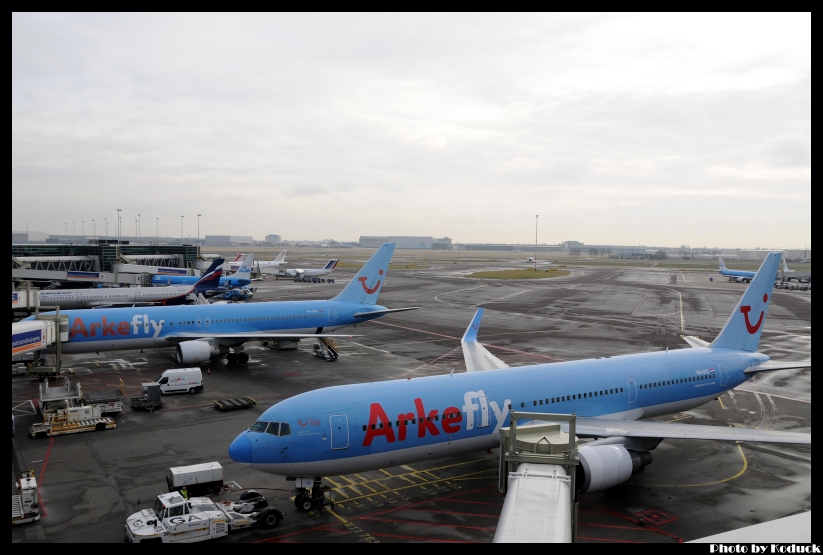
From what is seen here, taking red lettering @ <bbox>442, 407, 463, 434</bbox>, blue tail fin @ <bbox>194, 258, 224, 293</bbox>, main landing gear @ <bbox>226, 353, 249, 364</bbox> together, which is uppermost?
blue tail fin @ <bbox>194, 258, 224, 293</bbox>

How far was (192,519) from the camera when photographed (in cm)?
1841

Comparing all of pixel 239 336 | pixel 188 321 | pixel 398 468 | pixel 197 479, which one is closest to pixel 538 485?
pixel 398 468

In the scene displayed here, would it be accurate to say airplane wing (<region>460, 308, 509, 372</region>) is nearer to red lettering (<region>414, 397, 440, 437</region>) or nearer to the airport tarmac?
the airport tarmac

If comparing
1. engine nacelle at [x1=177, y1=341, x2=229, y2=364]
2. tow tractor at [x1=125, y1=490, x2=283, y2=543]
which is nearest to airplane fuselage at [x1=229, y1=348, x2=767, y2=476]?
tow tractor at [x1=125, y1=490, x2=283, y2=543]

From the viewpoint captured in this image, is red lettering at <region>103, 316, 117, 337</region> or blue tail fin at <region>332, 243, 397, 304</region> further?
blue tail fin at <region>332, 243, 397, 304</region>

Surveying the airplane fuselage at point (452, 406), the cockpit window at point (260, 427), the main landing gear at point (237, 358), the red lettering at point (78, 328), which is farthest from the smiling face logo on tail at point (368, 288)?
the cockpit window at point (260, 427)

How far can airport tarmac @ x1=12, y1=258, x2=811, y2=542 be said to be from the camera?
19.3 m

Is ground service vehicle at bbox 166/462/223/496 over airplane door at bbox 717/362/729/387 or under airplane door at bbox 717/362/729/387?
under

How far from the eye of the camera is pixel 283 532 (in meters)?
18.8

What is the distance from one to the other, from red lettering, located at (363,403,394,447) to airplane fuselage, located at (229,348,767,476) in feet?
0.11

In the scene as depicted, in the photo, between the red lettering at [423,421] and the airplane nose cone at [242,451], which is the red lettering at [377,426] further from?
the airplane nose cone at [242,451]

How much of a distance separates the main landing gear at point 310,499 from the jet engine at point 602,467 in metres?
8.84

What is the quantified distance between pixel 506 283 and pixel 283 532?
107 m
